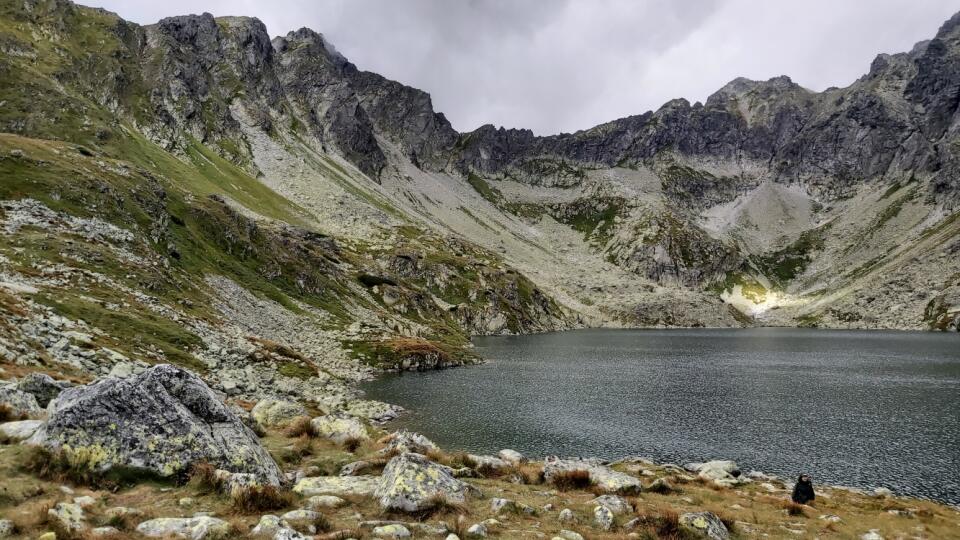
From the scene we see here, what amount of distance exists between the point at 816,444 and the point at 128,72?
224675 mm

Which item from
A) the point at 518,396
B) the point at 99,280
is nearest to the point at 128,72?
the point at 99,280

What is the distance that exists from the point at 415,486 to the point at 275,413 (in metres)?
18.9

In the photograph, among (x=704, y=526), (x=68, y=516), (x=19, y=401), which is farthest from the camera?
(x=19, y=401)

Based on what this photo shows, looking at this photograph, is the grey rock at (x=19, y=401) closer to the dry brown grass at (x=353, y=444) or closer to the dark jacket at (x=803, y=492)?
the dry brown grass at (x=353, y=444)

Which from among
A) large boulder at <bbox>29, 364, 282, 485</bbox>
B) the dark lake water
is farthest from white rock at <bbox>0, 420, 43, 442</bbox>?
the dark lake water

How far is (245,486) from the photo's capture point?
1584 cm

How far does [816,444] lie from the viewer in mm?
49875

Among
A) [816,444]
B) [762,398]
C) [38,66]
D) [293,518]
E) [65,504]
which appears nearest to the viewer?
[65,504]

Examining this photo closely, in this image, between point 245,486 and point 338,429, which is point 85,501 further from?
point 338,429

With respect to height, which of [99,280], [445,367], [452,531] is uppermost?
[99,280]

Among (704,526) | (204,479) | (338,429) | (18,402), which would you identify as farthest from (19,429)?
(704,526)

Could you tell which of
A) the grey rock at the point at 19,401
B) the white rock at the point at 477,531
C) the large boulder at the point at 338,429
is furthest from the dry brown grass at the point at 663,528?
the grey rock at the point at 19,401

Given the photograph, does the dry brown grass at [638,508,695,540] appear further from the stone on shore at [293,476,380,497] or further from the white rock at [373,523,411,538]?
the stone on shore at [293,476,380,497]

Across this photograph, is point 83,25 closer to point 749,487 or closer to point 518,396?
point 518,396
